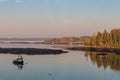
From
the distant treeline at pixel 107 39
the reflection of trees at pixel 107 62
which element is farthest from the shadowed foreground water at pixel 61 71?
the distant treeline at pixel 107 39

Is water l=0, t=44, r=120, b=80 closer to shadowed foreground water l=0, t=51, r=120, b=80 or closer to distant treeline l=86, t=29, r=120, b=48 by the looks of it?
shadowed foreground water l=0, t=51, r=120, b=80

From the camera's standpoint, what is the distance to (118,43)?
6216 inches

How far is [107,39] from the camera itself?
162 meters

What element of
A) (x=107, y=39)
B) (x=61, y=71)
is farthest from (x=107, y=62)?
(x=107, y=39)

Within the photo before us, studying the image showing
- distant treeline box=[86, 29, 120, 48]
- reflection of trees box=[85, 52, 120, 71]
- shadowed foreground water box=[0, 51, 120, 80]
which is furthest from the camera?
distant treeline box=[86, 29, 120, 48]

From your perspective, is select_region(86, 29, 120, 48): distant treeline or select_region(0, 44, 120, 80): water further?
select_region(86, 29, 120, 48): distant treeline

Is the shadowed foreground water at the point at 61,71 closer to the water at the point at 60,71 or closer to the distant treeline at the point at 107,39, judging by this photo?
the water at the point at 60,71

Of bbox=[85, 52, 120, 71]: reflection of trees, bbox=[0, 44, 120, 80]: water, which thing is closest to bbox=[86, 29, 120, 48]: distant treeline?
bbox=[85, 52, 120, 71]: reflection of trees

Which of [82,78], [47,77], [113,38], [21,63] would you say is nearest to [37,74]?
[47,77]

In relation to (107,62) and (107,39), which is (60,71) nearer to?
(107,62)

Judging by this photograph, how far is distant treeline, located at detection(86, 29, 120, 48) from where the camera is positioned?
15762 cm

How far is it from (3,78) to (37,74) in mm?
7264

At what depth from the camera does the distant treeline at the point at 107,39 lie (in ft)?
517

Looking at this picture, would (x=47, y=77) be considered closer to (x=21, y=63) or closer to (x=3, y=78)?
(x=3, y=78)
